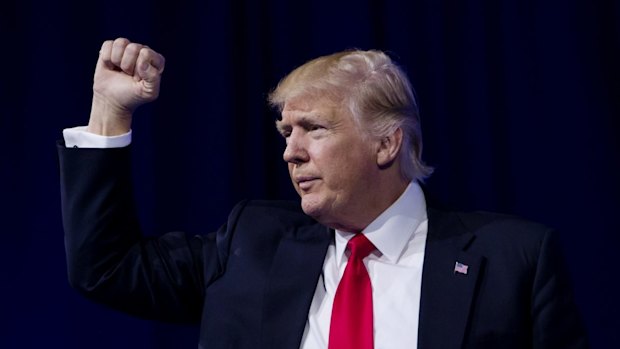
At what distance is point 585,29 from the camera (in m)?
2.20

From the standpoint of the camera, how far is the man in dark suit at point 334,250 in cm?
167

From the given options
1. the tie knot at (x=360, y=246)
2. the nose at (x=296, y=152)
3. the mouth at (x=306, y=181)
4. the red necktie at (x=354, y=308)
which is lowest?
the red necktie at (x=354, y=308)

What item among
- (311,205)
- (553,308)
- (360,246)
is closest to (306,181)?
(311,205)

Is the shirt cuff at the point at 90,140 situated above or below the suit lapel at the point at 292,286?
above

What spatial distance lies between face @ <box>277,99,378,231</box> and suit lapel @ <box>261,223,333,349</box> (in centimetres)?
7

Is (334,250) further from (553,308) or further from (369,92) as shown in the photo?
(553,308)

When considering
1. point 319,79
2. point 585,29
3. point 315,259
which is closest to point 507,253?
point 315,259

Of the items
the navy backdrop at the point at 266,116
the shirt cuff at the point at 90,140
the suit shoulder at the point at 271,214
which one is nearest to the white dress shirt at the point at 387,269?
the shirt cuff at the point at 90,140

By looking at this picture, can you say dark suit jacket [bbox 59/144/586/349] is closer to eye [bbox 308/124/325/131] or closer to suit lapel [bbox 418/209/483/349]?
suit lapel [bbox 418/209/483/349]

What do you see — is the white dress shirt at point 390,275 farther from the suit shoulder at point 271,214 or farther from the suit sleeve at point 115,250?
the suit sleeve at point 115,250

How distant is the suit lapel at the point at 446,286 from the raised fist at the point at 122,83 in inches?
24.6

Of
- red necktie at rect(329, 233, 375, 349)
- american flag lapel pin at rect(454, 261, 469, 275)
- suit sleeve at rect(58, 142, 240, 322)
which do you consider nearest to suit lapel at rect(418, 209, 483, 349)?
american flag lapel pin at rect(454, 261, 469, 275)

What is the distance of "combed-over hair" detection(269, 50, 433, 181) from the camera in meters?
1.78

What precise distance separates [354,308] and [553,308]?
366 millimetres
